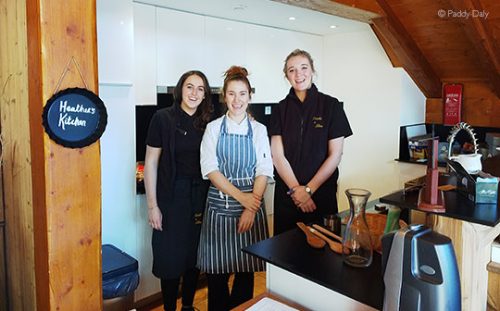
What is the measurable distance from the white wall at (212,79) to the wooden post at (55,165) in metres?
0.68

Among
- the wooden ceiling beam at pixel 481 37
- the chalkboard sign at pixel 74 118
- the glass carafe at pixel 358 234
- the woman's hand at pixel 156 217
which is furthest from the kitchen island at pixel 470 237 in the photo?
the wooden ceiling beam at pixel 481 37

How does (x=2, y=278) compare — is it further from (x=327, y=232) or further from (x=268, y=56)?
(x=268, y=56)

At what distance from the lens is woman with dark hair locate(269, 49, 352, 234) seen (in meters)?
2.20

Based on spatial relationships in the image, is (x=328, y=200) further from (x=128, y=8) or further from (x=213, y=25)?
(x=213, y=25)

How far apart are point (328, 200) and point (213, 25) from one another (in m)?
1.85

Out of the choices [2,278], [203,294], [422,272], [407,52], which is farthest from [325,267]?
[407,52]

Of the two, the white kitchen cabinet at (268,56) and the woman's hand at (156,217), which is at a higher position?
the white kitchen cabinet at (268,56)

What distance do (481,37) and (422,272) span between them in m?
2.69

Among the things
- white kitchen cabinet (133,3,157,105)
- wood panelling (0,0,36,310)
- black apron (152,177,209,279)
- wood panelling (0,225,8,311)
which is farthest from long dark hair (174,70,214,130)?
wood panelling (0,225,8,311)

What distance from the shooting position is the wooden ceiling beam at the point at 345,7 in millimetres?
2852

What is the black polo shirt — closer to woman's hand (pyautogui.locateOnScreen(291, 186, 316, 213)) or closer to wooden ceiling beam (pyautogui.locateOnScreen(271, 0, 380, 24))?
woman's hand (pyautogui.locateOnScreen(291, 186, 316, 213))

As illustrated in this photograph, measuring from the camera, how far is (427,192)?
1.27 m

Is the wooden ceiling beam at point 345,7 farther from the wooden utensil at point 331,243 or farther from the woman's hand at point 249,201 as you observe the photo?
the wooden utensil at point 331,243

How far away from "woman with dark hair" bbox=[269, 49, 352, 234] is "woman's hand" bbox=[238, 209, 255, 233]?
23cm
